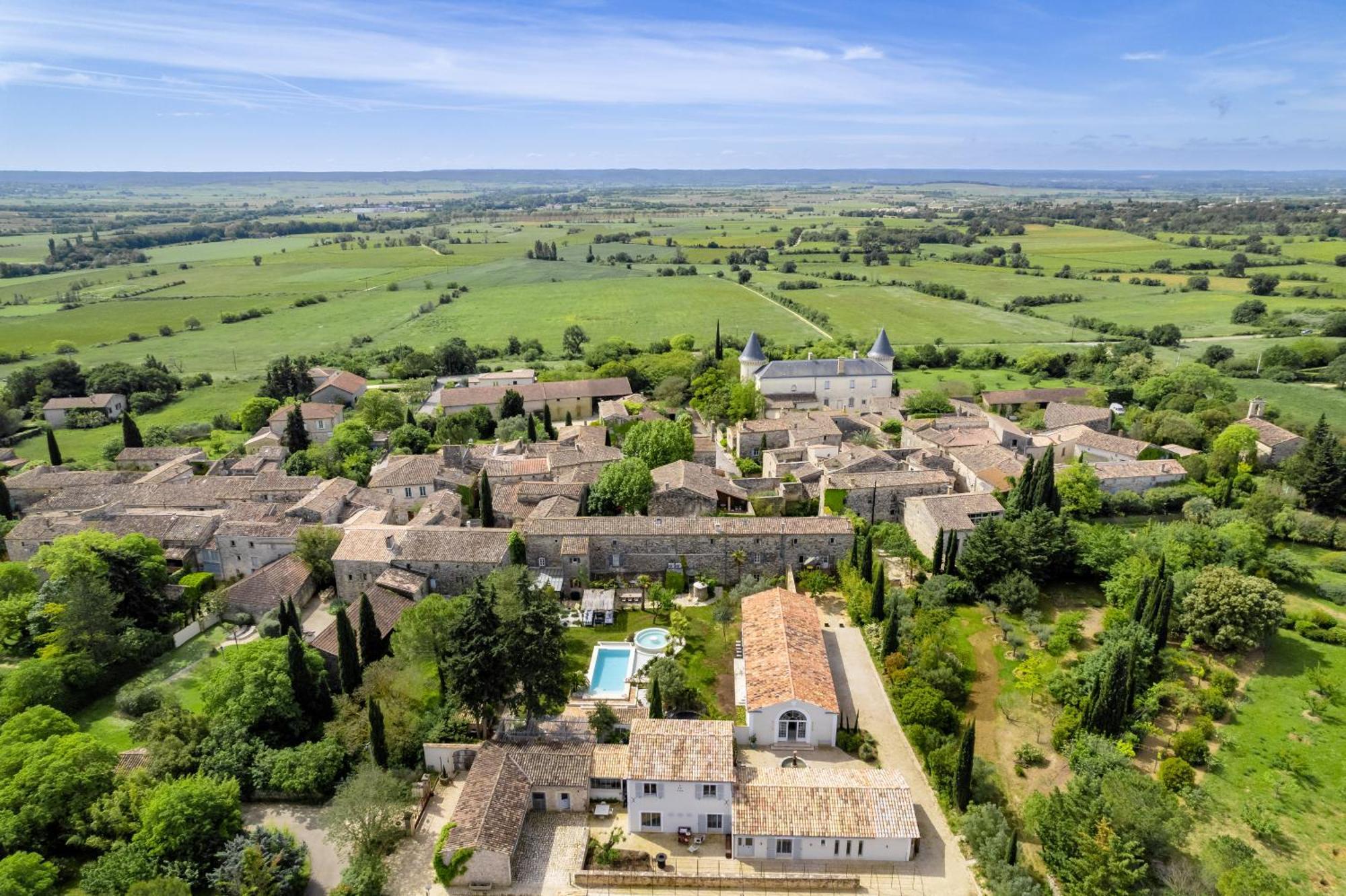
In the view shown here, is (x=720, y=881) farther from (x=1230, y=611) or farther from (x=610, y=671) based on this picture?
(x=1230, y=611)

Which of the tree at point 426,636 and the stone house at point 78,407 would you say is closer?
the tree at point 426,636

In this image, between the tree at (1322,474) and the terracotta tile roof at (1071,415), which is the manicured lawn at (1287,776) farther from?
the terracotta tile roof at (1071,415)

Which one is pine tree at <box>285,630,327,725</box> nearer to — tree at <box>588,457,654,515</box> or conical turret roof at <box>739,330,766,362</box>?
tree at <box>588,457,654,515</box>

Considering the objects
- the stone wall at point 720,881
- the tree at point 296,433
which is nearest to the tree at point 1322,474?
the stone wall at point 720,881

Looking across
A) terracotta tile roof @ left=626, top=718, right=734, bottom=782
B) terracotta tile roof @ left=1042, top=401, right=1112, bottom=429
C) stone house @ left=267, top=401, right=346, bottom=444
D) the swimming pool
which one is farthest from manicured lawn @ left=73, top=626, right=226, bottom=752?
terracotta tile roof @ left=1042, top=401, right=1112, bottom=429

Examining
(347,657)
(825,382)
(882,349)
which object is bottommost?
(347,657)

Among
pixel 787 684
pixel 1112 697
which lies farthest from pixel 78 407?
pixel 1112 697
